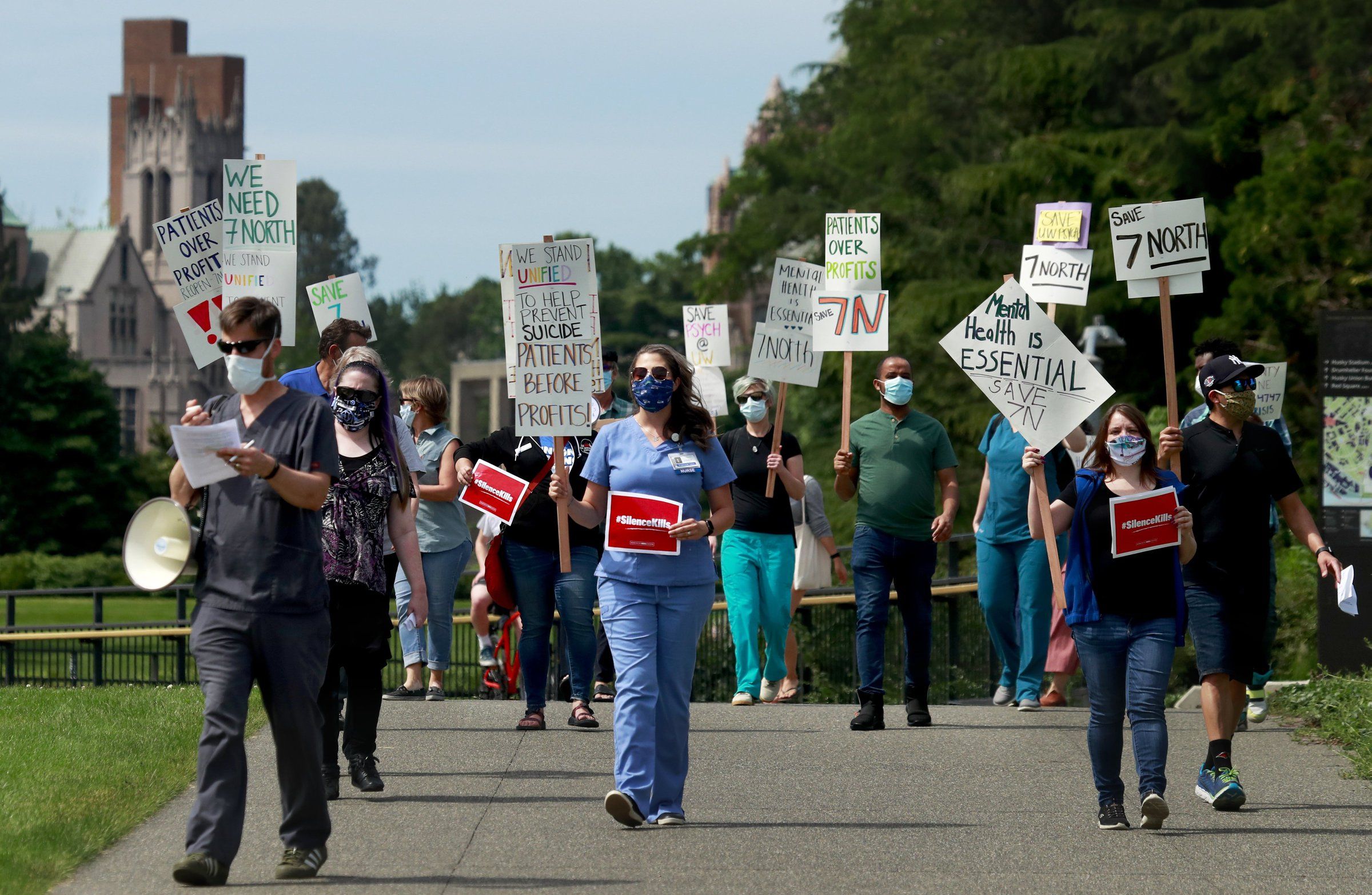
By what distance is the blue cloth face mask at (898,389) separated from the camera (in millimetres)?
11688

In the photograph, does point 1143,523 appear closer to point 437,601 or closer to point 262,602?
point 262,602

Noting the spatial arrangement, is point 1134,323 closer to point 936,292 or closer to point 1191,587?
point 936,292

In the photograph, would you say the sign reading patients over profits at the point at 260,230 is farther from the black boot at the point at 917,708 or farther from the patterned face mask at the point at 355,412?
the black boot at the point at 917,708

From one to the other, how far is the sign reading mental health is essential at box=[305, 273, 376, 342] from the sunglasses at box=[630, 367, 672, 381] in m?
4.80

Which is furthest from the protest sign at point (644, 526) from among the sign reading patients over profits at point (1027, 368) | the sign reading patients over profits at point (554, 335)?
the sign reading patients over profits at point (554, 335)

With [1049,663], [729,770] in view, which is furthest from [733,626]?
[729,770]

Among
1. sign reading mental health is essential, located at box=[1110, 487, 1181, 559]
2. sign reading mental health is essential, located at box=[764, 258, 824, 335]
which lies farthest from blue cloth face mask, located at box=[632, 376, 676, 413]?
sign reading mental health is essential, located at box=[764, 258, 824, 335]

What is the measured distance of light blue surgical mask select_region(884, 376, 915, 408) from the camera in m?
11.7

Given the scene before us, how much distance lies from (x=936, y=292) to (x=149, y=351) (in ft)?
309

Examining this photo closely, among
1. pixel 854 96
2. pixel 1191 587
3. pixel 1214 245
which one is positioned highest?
pixel 854 96

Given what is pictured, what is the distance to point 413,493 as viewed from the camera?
860cm

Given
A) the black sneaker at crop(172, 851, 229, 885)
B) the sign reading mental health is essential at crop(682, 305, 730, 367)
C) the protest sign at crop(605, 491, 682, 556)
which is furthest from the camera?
the sign reading mental health is essential at crop(682, 305, 730, 367)

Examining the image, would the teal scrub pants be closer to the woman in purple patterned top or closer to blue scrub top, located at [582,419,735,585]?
blue scrub top, located at [582,419,735,585]

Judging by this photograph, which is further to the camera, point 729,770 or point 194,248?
point 194,248
